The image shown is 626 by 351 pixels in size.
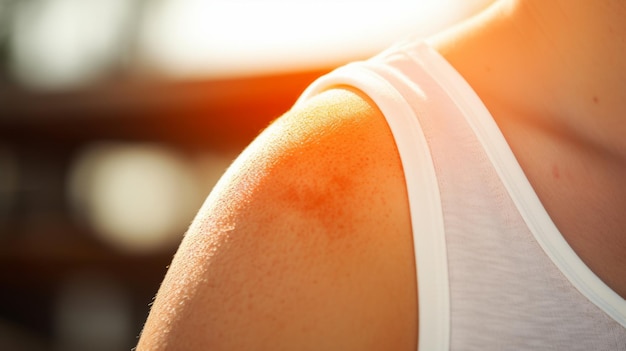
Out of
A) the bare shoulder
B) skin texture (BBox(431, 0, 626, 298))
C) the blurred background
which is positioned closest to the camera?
the bare shoulder

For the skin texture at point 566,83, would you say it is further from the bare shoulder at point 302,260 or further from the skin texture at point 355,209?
the bare shoulder at point 302,260

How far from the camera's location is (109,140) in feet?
21.7

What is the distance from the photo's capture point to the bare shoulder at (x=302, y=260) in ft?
1.98

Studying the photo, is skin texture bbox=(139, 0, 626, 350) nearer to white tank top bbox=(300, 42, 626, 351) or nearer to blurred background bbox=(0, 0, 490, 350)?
white tank top bbox=(300, 42, 626, 351)

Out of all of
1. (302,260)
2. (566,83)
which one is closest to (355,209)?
(302,260)

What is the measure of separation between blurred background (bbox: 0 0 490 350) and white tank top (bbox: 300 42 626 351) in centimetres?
476

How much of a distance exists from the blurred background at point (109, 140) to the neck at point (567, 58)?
4623mm

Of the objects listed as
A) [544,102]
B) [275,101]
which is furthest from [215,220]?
[275,101]

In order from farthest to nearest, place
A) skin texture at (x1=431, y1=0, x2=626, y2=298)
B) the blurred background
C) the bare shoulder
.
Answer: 1. the blurred background
2. skin texture at (x1=431, y1=0, x2=626, y2=298)
3. the bare shoulder

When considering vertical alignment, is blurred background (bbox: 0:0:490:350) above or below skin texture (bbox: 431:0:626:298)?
above

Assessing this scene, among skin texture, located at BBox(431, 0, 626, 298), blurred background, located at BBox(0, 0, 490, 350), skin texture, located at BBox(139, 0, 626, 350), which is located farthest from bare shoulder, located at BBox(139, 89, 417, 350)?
blurred background, located at BBox(0, 0, 490, 350)

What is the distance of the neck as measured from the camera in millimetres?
809

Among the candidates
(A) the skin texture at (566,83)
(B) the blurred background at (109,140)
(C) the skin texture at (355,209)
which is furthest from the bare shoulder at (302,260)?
(B) the blurred background at (109,140)

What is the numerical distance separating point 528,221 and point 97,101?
6.19 m
